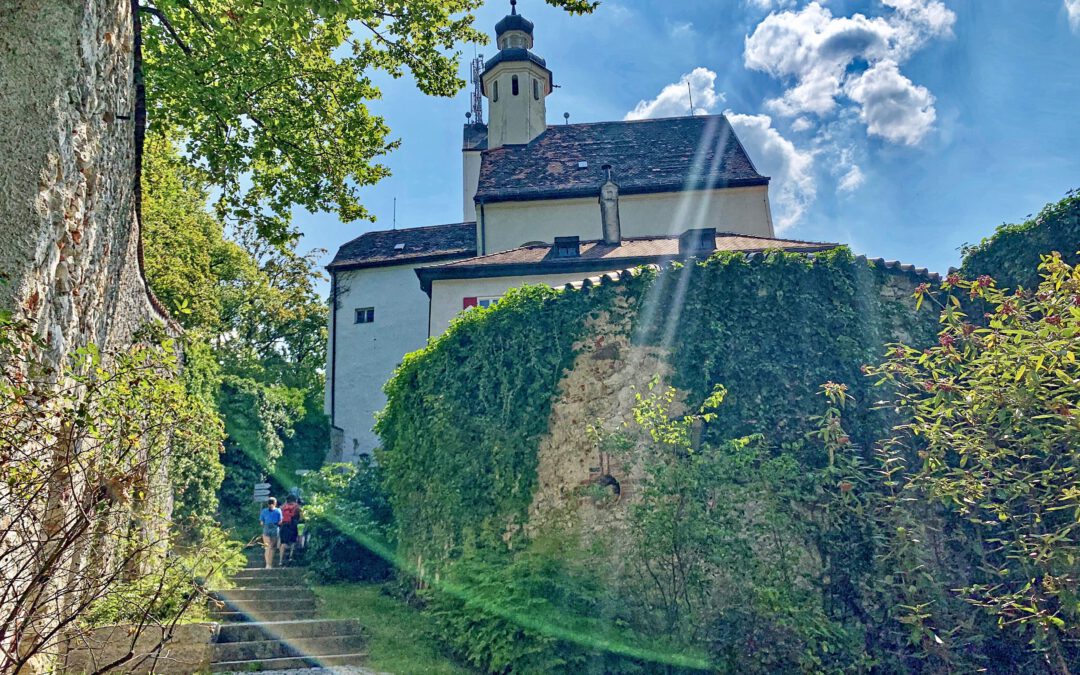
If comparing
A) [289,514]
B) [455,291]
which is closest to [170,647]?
[289,514]

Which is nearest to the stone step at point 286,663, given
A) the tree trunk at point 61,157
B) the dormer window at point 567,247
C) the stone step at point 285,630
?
the stone step at point 285,630

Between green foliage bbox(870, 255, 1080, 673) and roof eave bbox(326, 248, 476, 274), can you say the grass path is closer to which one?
green foliage bbox(870, 255, 1080, 673)

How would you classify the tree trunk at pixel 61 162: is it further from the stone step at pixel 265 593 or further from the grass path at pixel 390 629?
the stone step at pixel 265 593

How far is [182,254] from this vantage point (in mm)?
21609

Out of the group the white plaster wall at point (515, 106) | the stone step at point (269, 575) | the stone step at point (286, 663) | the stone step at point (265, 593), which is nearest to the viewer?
the stone step at point (286, 663)

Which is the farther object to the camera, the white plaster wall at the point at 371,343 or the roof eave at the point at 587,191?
the white plaster wall at the point at 371,343

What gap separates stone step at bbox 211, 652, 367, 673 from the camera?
8.44 m

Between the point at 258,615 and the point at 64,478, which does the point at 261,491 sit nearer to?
the point at 258,615

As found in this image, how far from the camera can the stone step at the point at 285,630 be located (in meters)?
9.15

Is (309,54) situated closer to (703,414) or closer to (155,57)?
(155,57)

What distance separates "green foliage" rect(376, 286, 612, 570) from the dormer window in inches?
285

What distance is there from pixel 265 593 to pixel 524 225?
13505 millimetres

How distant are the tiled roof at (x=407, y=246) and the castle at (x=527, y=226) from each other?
5 centimetres

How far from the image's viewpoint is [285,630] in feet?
30.6
